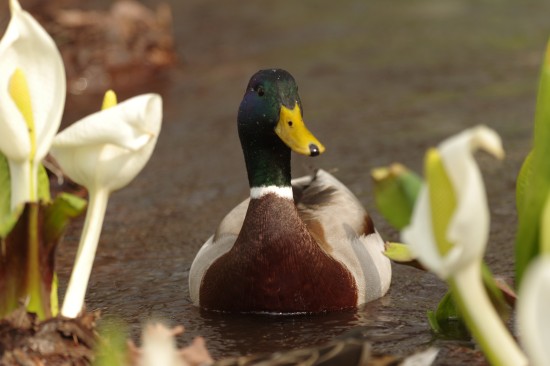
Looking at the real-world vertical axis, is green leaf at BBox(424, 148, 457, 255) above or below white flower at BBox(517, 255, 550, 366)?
above

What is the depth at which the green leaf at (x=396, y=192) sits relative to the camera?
134 inches

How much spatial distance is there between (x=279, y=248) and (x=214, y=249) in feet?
1.57

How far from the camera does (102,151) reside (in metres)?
3.76

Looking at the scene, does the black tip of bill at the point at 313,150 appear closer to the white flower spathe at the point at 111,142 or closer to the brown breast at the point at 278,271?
the brown breast at the point at 278,271

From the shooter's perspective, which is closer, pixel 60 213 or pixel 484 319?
pixel 484 319

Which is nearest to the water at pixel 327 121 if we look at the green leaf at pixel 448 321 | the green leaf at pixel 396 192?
the green leaf at pixel 448 321

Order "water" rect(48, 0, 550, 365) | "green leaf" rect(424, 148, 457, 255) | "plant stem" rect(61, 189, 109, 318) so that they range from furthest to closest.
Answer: "water" rect(48, 0, 550, 365)
"plant stem" rect(61, 189, 109, 318)
"green leaf" rect(424, 148, 457, 255)

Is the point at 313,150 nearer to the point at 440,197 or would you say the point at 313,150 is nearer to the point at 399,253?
the point at 399,253

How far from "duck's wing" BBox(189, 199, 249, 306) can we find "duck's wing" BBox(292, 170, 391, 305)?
0.30m

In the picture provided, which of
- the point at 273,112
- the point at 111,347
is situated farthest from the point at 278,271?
the point at 111,347

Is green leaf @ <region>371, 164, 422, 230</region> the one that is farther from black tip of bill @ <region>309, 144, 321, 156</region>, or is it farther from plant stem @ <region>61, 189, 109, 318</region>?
black tip of bill @ <region>309, 144, 321, 156</region>

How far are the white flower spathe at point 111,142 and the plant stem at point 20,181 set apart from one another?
11 centimetres

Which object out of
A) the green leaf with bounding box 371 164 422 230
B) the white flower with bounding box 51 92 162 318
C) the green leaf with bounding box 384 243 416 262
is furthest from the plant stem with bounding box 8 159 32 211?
the green leaf with bounding box 384 243 416 262

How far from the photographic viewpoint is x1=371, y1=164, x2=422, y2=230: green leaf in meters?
3.41
